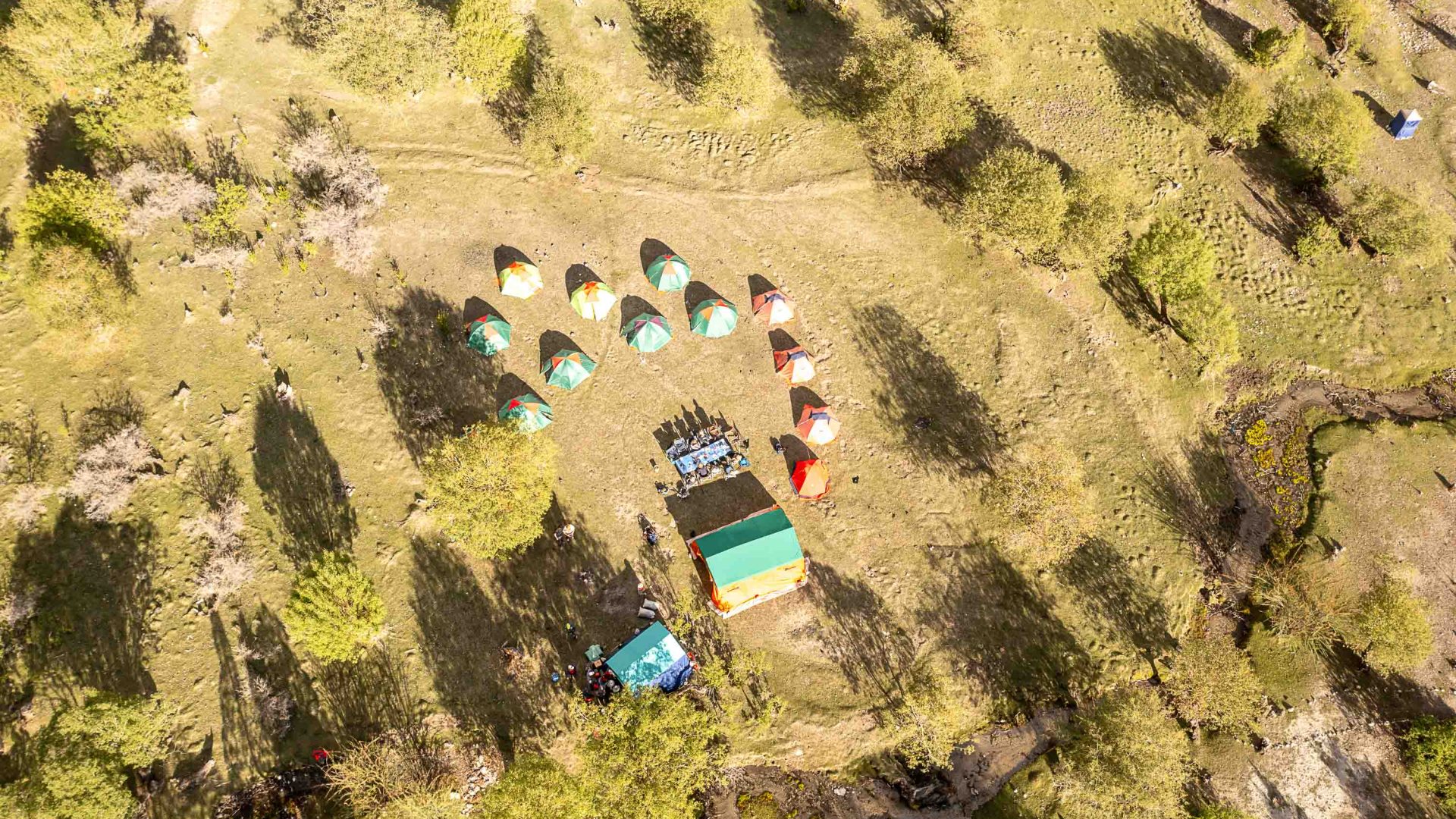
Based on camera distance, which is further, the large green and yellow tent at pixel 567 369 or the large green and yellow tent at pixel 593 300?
the large green and yellow tent at pixel 593 300

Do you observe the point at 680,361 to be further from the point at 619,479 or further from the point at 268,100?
the point at 268,100

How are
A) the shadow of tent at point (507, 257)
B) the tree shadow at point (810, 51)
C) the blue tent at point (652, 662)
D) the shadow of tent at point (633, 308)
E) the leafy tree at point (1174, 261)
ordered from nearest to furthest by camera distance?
the blue tent at point (652, 662) < the leafy tree at point (1174, 261) < the shadow of tent at point (633, 308) < the shadow of tent at point (507, 257) < the tree shadow at point (810, 51)

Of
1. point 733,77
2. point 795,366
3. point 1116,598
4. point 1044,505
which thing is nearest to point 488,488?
point 795,366

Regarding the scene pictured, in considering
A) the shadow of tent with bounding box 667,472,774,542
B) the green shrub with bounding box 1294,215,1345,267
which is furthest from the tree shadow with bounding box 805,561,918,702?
the green shrub with bounding box 1294,215,1345,267

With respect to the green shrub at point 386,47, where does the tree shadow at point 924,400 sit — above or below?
below

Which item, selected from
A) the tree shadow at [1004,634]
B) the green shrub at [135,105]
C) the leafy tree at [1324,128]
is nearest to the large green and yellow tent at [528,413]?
the tree shadow at [1004,634]

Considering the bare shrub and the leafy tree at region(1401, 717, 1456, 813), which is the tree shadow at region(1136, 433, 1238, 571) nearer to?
the leafy tree at region(1401, 717, 1456, 813)

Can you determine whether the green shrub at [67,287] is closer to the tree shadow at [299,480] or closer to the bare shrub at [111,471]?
the bare shrub at [111,471]
